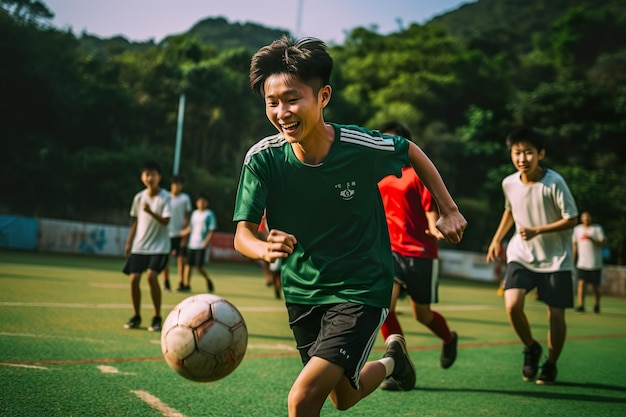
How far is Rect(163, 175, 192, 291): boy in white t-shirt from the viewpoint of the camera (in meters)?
12.1

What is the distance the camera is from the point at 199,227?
13219 mm

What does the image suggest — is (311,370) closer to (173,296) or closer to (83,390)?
(83,390)

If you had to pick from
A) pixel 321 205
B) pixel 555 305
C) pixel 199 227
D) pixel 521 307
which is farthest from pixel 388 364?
pixel 199 227

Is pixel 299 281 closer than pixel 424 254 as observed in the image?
Yes

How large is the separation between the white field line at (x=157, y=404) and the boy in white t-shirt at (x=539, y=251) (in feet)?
10.2

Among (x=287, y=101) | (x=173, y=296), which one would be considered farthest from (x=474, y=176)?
(x=287, y=101)

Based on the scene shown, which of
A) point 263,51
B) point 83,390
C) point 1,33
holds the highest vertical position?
point 1,33

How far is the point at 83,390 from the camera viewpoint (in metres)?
4.35

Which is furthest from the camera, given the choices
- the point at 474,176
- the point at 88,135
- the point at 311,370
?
the point at 474,176

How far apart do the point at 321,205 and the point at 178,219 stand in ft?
31.9

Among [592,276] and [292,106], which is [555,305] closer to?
[292,106]

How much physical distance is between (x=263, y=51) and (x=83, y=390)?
2760 mm

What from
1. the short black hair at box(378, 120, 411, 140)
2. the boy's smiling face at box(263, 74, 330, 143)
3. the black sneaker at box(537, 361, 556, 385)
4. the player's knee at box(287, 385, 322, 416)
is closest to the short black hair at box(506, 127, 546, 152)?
the short black hair at box(378, 120, 411, 140)

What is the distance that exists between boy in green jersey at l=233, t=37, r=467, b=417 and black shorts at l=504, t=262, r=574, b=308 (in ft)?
9.27
